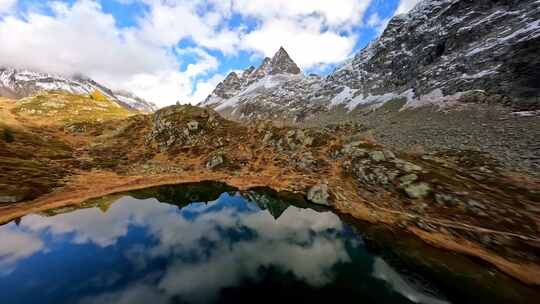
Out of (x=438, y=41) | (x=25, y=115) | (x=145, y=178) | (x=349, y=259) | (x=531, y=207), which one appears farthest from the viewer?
(x=438, y=41)

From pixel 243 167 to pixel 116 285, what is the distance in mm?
41069

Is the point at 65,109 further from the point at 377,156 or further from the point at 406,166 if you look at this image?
the point at 406,166

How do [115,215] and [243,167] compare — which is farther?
[243,167]

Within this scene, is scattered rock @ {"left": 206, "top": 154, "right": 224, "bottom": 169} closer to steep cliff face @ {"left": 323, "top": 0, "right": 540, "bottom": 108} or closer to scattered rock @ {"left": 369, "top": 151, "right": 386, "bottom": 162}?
scattered rock @ {"left": 369, "top": 151, "right": 386, "bottom": 162}

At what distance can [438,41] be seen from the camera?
419 ft

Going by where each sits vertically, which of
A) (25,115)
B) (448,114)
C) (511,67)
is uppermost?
(25,115)

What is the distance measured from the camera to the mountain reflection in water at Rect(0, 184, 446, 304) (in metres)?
19.3

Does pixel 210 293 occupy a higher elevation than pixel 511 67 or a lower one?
lower

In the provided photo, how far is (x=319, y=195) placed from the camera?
134ft

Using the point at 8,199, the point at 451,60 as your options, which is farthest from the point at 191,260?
the point at 451,60

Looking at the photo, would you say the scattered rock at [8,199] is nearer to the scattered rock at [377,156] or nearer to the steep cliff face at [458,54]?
the scattered rock at [377,156]

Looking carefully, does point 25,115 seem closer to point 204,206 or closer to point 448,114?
point 204,206

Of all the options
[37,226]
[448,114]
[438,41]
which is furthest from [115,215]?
[438,41]

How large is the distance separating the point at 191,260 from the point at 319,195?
23.7 meters
